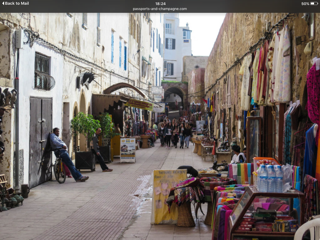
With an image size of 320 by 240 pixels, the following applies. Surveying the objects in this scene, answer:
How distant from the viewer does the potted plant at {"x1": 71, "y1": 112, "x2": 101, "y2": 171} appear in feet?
43.8

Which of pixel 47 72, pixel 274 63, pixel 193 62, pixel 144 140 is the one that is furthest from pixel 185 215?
pixel 193 62

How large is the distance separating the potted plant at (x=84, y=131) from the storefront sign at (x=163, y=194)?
21.2ft

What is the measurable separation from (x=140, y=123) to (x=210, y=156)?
1201 centimetres

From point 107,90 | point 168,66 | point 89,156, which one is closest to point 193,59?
point 168,66

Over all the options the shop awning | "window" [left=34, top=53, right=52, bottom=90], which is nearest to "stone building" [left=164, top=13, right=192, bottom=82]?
the shop awning

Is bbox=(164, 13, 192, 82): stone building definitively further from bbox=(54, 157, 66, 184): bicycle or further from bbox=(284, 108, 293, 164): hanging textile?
bbox=(284, 108, 293, 164): hanging textile

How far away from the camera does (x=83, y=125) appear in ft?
46.0

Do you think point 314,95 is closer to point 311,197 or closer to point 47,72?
point 311,197

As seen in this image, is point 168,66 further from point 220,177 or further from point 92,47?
point 220,177

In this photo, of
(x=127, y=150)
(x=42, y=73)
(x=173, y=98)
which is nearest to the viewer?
(x=42, y=73)

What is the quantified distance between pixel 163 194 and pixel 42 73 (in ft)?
18.5

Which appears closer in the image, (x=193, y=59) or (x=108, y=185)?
(x=108, y=185)

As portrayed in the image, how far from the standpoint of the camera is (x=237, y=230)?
4.32 meters

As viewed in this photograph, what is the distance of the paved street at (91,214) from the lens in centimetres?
652
